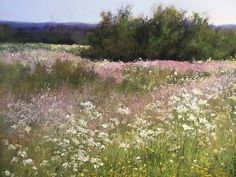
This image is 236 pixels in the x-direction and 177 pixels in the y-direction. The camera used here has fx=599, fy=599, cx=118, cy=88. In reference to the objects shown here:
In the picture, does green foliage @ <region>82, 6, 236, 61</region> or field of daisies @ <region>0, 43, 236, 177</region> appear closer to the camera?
field of daisies @ <region>0, 43, 236, 177</region>

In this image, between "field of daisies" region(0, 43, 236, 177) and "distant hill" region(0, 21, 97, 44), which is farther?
"distant hill" region(0, 21, 97, 44)

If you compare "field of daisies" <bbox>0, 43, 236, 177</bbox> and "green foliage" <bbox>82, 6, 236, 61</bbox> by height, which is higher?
"green foliage" <bbox>82, 6, 236, 61</bbox>

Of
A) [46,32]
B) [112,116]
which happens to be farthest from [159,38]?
[46,32]

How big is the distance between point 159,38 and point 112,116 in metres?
0.63

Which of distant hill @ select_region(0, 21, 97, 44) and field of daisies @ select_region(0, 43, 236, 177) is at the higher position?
distant hill @ select_region(0, 21, 97, 44)

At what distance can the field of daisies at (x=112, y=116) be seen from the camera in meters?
3.91

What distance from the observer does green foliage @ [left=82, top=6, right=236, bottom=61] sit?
409 cm

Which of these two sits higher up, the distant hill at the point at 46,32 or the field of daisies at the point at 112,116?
the distant hill at the point at 46,32

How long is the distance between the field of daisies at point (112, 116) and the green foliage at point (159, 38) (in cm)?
7

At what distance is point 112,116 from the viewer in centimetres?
410

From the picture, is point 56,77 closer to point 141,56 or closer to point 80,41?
point 80,41

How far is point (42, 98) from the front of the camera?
4.13m

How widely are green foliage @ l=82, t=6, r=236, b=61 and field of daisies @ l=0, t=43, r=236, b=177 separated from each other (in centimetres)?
7

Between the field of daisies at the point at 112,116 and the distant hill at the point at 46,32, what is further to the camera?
the distant hill at the point at 46,32
